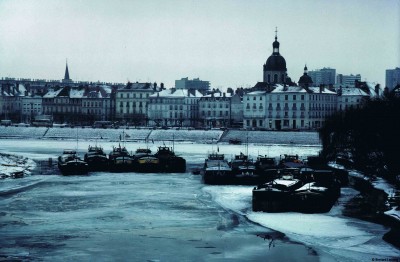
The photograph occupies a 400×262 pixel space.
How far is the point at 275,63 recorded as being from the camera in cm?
13288

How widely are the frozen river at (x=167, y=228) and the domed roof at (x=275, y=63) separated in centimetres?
8968

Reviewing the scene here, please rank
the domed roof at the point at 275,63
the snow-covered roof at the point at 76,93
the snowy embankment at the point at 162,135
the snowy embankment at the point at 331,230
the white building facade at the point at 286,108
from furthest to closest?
1. the snow-covered roof at the point at 76,93
2. the domed roof at the point at 275,63
3. the white building facade at the point at 286,108
4. the snowy embankment at the point at 162,135
5. the snowy embankment at the point at 331,230

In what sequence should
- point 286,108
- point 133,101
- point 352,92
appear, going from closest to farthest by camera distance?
point 286,108
point 352,92
point 133,101

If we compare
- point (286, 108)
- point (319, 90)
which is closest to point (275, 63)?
point (319, 90)

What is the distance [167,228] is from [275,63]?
10449cm

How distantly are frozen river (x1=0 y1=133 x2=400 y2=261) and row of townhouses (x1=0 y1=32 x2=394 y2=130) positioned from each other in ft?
214

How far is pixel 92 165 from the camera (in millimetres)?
59062

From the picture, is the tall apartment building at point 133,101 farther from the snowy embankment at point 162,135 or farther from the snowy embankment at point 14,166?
the snowy embankment at point 14,166

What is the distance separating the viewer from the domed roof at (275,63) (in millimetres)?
132875

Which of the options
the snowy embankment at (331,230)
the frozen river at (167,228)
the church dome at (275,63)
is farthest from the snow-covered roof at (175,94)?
A: the snowy embankment at (331,230)

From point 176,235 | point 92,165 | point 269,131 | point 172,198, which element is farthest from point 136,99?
point 176,235

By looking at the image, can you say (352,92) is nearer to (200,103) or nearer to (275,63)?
(275,63)

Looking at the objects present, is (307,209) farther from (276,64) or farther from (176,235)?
(276,64)

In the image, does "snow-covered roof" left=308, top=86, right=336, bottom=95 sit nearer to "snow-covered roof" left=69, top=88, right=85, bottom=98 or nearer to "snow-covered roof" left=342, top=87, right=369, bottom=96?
"snow-covered roof" left=342, top=87, right=369, bottom=96
